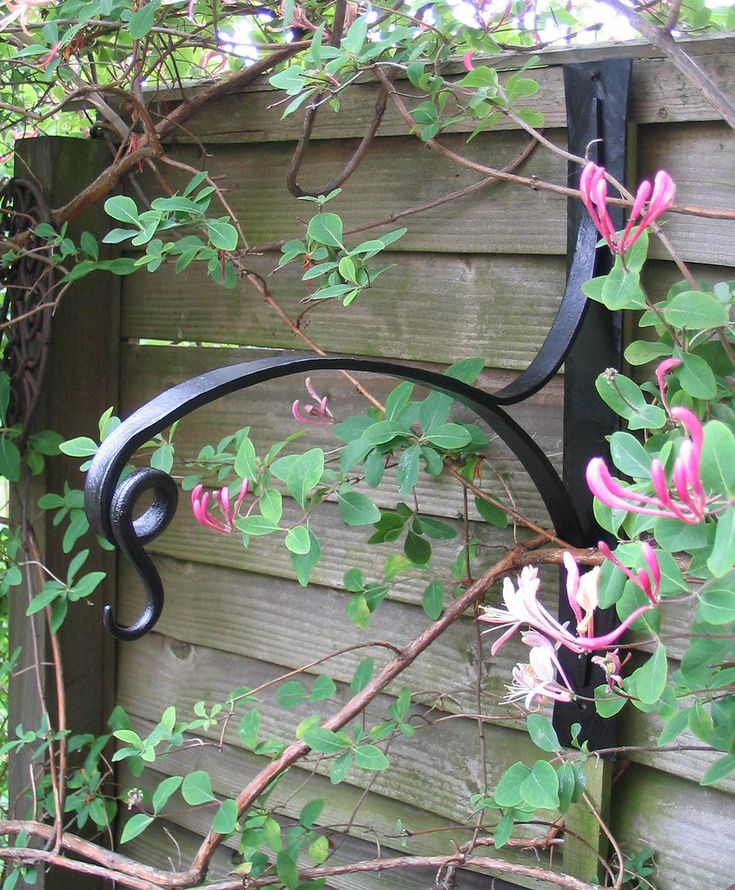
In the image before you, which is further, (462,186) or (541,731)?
(462,186)

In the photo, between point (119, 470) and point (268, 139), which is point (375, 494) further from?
point (119, 470)

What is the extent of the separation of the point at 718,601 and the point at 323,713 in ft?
2.66

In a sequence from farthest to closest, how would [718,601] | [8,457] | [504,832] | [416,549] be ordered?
[8,457], [416,549], [504,832], [718,601]

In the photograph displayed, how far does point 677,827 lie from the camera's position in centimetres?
99

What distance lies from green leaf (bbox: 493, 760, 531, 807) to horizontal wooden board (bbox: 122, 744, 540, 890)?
31cm

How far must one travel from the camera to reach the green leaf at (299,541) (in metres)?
0.75

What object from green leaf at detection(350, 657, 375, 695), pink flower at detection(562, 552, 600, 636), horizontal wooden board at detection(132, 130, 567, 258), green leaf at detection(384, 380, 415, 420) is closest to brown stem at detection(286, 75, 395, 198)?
horizontal wooden board at detection(132, 130, 567, 258)

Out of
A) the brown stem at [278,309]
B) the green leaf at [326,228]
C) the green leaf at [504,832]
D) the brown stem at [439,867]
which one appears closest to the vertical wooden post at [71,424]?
the brown stem at [278,309]

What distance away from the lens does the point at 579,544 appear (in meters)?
0.95

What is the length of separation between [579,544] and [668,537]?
0.43 metres

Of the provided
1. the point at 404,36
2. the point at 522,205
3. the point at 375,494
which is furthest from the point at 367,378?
the point at 404,36

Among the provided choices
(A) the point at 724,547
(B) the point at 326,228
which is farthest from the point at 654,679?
(B) the point at 326,228

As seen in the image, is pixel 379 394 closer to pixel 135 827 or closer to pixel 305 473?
pixel 305 473

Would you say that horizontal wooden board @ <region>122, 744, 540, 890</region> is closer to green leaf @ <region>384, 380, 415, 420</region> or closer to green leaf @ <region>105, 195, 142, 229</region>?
green leaf @ <region>384, 380, 415, 420</region>
